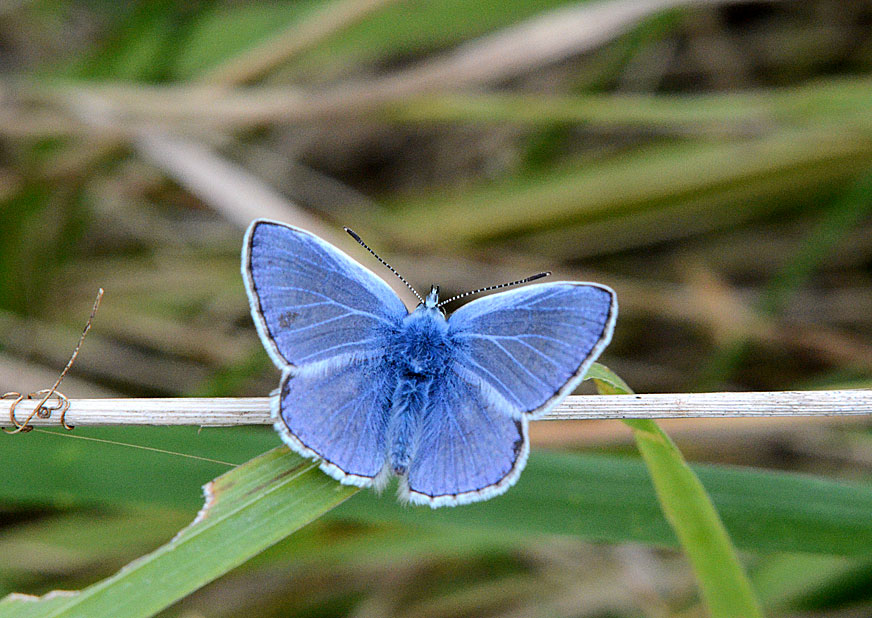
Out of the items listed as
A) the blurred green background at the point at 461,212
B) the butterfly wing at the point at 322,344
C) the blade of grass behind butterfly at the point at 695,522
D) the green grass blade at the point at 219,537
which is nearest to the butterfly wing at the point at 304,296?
the butterfly wing at the point at 322,344

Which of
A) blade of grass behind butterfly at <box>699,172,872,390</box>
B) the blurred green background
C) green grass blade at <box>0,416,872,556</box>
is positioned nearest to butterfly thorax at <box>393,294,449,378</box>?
green grass blade at <box>0,416,872,556</box>

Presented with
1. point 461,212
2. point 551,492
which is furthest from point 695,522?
point 461,212

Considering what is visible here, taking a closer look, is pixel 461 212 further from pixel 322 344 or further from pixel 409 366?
pixel 322 344

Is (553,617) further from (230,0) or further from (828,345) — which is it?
(230,0)

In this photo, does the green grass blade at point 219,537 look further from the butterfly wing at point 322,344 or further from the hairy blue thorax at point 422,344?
the hairy blue thorax at point 422,344

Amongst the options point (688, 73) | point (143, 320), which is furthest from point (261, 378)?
point (688, 73)

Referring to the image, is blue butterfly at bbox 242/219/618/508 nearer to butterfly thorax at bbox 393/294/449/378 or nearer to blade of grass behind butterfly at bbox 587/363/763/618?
butterfly thorax at bbox 393/294/449/378
